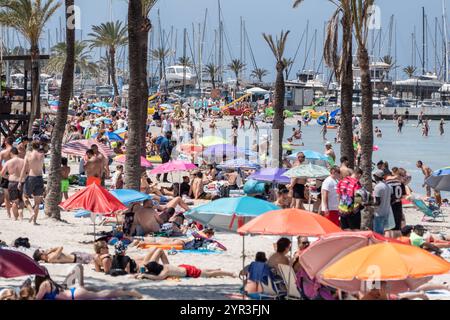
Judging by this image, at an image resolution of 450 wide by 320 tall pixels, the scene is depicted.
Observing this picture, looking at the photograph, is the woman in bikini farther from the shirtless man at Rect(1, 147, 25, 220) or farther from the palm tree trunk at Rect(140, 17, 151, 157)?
the palm tree trunk at Rect(140, 17, 151, 157)

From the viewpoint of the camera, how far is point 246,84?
110 meters

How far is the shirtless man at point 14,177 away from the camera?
17.3m

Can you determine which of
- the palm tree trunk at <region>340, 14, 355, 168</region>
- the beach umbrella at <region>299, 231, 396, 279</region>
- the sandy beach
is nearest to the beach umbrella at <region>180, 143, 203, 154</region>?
the palm tree trunk at <region>340, 14, 355, 168</region>

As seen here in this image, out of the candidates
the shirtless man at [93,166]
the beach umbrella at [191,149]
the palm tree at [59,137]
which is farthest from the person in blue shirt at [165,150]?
the palm tree at [59,137]

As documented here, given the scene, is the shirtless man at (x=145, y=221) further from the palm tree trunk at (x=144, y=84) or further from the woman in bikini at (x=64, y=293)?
the palm tree trunk at (x=144, y=84)

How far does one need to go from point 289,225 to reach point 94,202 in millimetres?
4587

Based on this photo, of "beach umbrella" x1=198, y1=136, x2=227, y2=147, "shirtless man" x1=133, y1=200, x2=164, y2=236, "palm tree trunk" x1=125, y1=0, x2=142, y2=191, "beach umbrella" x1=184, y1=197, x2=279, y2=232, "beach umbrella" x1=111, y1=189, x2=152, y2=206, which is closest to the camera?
"beach umbrella" x1=184, y1=197, x2=279, y2=232

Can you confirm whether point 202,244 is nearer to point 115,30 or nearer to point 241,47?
point 115,30

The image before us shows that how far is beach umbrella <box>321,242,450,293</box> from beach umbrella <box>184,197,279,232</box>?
3.11 m

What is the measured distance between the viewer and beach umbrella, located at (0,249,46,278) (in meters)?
9.45

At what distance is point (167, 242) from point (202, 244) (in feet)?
1.86

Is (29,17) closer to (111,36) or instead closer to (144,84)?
(144,84)

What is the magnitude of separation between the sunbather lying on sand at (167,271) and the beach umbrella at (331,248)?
8.45 feet

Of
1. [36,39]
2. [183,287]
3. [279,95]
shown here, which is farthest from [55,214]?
[36,39]
